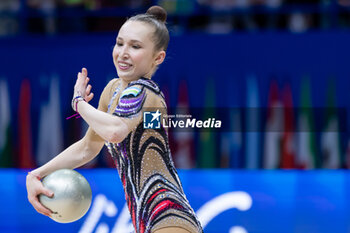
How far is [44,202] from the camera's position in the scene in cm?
261

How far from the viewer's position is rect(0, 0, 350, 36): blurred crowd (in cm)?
612

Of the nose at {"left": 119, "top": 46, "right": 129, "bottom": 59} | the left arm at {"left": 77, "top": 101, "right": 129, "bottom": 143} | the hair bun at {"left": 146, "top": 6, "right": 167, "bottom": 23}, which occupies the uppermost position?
the hair bun at {"left": 146, "top": 6, "right": 167, "bottom": 23}

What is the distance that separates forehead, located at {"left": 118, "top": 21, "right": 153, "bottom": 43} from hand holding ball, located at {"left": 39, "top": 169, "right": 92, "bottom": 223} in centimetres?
64

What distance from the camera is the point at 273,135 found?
529 centimetres

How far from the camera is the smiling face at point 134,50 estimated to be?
2.63 meters

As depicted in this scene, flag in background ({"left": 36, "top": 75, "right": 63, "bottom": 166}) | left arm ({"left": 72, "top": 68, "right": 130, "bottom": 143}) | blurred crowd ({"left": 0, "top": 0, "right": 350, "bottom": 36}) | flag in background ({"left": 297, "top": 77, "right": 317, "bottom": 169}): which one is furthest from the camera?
blurred crowd ({"left": 0, "top": 0, "right": 350, "bottom": 36})

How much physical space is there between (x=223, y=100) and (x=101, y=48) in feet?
4.16

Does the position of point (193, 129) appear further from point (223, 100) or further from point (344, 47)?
point (344, 47)

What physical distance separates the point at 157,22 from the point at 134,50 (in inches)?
6.6

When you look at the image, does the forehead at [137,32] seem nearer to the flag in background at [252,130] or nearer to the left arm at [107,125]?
the left arm at [107,125]

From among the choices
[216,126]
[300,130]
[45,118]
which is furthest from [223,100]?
[45,118]

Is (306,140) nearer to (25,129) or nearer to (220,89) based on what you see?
(220,89)

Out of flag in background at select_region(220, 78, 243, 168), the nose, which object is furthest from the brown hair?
flag in background at select_region(220, 78, 243, 168)

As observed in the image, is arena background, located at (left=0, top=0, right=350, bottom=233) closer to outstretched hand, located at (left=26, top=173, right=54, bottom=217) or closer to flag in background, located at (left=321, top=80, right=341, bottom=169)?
flag in background, located at (left=321, top=80, right=341, bottom=169)
